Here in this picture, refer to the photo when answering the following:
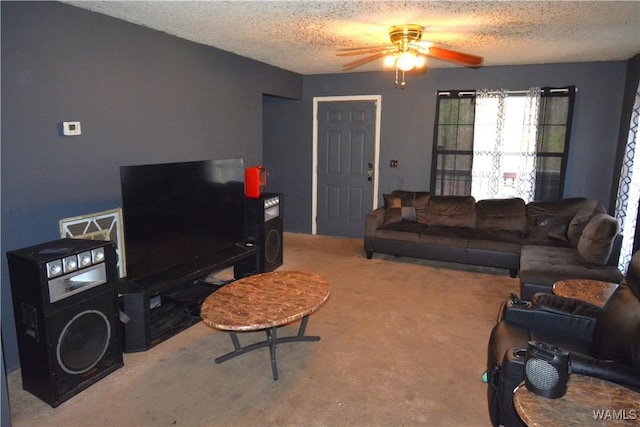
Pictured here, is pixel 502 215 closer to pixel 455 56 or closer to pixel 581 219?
pixel 581 219

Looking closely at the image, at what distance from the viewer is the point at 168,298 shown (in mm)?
3871

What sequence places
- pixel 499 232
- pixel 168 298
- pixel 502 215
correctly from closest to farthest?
pixel 168 298, pixel 499 232, pixel 502 215

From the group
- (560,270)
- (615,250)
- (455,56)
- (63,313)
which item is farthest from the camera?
(615,250)

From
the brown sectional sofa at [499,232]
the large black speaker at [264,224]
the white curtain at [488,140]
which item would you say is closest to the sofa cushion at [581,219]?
the brown sectional sofa at [499,232]

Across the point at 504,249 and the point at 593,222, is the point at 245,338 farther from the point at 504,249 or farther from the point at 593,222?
the point at 593,222

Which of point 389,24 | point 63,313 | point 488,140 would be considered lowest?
point 63,313

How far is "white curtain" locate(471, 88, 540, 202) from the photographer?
5.39 meters

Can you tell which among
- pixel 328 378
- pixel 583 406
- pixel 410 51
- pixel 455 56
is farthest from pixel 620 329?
pixel 410 51

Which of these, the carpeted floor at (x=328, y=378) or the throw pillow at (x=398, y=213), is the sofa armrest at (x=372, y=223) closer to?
the throw pillow at (x=398, y=213)

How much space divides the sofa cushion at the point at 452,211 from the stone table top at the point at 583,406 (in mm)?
3859

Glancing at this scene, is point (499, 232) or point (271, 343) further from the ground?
point (499, 232)

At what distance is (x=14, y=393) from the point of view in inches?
102

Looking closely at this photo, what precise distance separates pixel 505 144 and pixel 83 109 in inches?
189

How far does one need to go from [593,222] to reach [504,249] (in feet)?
3.13
